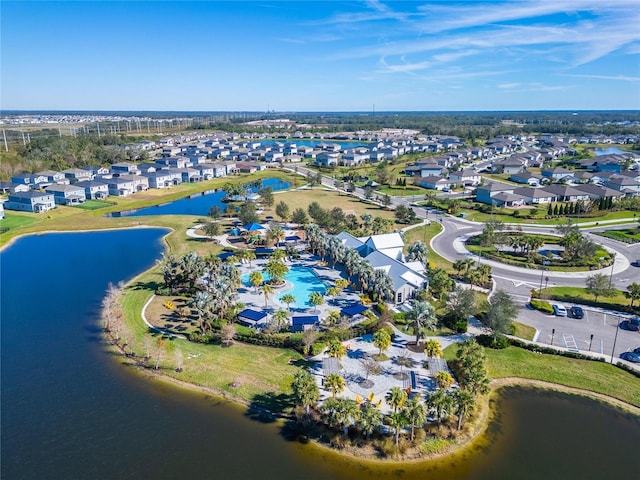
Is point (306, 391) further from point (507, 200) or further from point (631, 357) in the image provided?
point (507, 200)

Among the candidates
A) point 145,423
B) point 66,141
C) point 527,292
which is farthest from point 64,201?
point 527,292

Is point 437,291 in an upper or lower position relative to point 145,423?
upper

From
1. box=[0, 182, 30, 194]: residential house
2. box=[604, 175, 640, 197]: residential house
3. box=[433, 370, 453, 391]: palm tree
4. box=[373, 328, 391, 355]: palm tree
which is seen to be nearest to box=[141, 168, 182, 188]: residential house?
box=[0, 182, 30, 194]: residential house

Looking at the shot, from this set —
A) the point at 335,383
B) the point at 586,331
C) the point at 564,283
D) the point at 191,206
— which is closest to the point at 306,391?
the point at 335,383

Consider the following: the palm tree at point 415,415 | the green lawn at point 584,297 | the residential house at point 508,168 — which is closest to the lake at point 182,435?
the palm tree at point 415,415

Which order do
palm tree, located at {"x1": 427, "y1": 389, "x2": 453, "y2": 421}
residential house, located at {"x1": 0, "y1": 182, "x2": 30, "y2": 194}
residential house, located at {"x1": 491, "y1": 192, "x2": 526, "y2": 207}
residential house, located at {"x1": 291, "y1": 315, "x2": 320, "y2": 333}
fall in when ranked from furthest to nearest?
residential house, located at {"x1": 0, "y1": 182, "x2": 30, "y2": 194}, residential house, located at {"x1": 491, "y1": 192, "x2": 526, "y2": 207}, residential house, located at {"x1": 291, "y1": 315, "x2": 320, "y2": 333}, palm tree, located at {"x1": 427, "y1": 389, "x2": 453, "y2": 421}

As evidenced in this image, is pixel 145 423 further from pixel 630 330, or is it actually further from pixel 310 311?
pixel 630 330

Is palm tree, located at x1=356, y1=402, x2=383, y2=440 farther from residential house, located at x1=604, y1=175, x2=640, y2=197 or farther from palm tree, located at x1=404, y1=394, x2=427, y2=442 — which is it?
residential house, located at x1=604, y1=175, x2=640, y2=197
